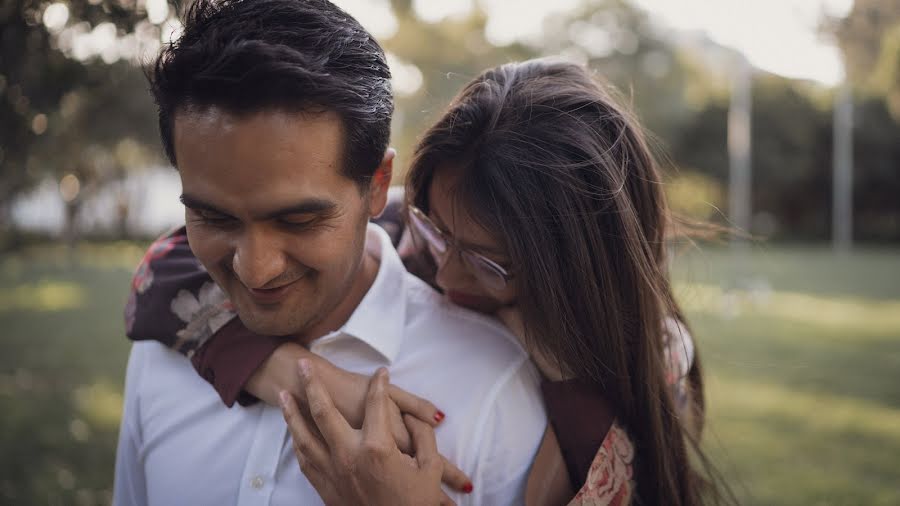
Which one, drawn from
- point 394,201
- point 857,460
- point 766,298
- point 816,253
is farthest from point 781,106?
point 394,201

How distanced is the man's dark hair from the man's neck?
14.3 inches

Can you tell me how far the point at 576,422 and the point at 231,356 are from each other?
95 centimetres

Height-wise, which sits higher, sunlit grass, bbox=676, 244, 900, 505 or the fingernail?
the fingernail

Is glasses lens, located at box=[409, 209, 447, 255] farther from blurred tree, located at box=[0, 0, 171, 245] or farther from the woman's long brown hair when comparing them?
blurred tree, located at box=[0, 0, 171, 245]

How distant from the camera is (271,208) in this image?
5.89ft

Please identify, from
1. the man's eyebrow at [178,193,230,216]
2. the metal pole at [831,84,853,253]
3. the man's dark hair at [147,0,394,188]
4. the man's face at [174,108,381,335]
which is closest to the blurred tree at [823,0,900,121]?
the metal pole at [831,84,853,253]

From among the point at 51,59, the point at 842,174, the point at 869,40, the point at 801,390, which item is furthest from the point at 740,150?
the point at 51,59

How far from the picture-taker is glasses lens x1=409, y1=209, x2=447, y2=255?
2.42m

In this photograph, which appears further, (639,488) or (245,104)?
(639,488)

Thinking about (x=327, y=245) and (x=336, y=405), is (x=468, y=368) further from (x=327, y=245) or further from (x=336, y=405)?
(x=327, y=245)

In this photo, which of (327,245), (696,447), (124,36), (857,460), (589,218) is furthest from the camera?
(857,460)

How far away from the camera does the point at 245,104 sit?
1757 millimetres

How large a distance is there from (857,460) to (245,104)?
5.71 meters

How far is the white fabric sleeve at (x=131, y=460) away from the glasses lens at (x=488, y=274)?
1.04 meters
